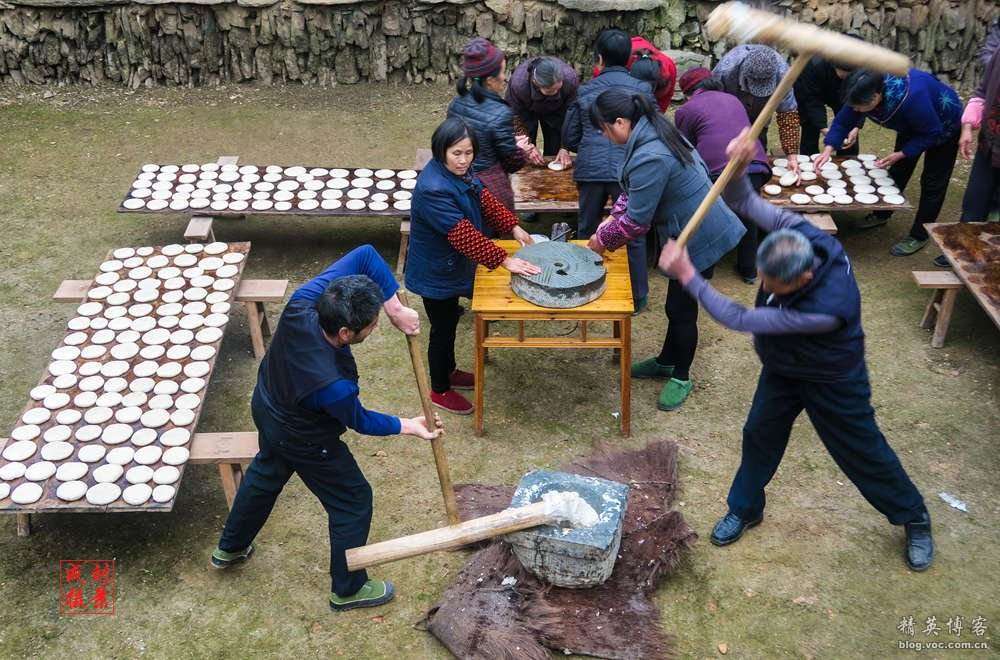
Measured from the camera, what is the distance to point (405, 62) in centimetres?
838

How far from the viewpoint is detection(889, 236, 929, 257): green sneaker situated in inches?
233

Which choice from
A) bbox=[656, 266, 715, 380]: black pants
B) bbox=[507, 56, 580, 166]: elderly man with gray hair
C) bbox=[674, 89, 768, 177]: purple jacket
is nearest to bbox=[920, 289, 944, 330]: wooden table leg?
bbox=[674, 89, 768, 177]: purple jacket

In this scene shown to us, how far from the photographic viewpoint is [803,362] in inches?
129

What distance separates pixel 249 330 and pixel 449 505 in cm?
231

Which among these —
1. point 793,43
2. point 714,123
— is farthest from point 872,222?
point 793,43

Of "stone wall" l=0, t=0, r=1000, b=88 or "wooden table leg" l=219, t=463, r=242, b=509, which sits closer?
"wooden table leg" l=219, t=463, r=242, b=509

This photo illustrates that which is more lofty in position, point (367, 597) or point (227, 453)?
point (227, 453)

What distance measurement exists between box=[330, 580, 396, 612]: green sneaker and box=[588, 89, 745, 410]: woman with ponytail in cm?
187

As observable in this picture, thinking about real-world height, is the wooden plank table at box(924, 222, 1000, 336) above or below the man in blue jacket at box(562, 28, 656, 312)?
below

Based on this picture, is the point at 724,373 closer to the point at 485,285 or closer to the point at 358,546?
the point at 485,285

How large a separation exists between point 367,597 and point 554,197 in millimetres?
2932

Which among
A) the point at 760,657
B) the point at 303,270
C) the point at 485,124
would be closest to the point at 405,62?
the point at 303,270

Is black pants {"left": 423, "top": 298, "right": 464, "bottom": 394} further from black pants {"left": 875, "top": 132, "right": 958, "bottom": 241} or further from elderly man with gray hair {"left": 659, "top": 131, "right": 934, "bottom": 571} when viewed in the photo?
black pants {"left": 875, "top": 132, "right": 958, "bottom": 241}

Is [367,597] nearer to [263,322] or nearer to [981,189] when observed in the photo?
[263,322]
